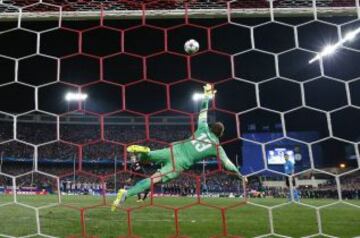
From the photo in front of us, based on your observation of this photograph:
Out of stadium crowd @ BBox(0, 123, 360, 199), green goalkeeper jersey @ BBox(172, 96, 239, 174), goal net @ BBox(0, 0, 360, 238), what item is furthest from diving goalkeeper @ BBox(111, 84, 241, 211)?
stadium crowd @ BBox(0, 123, 360, 199)

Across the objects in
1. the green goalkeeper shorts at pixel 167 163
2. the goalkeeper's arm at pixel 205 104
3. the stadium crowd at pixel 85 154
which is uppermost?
the stadium crowd at pixel 85 154

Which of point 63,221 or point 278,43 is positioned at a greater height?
point 278,43

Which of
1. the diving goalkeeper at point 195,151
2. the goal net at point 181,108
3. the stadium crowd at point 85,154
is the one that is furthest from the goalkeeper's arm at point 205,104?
the stadium crowd at point 85,154

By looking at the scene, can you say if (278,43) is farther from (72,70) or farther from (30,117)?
(30,117)

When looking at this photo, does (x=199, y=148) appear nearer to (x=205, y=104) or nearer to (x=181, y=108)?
(x=205, y=104)

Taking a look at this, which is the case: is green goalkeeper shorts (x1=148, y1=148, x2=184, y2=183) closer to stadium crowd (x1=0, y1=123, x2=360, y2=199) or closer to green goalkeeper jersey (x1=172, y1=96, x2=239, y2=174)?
green goalkeeper jersey (x1=172, y1=96, x2=239, y2=174)

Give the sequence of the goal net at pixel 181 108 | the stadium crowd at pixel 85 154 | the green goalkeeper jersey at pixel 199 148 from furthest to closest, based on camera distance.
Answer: the stadium crowd at pixel 85 154 < the goal net at pixel 181 108 < the green goalkeeper jersey at pixel 199 148

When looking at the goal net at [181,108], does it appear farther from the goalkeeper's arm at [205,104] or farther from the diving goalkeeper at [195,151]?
the goalkeeper's arm at [205,104]

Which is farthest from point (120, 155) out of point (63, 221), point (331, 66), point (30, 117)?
point (63, 221)

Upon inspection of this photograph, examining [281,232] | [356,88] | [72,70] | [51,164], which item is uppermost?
[72,70]

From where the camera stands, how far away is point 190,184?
25938 mm

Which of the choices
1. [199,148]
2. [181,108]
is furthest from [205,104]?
[181,108]

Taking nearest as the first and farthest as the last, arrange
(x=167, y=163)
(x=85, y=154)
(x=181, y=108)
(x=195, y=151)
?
(x=195, y=151) → (x=167, y=163) → (x=85, y=154) → (x=181, y=108)

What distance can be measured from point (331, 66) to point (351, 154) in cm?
1149
